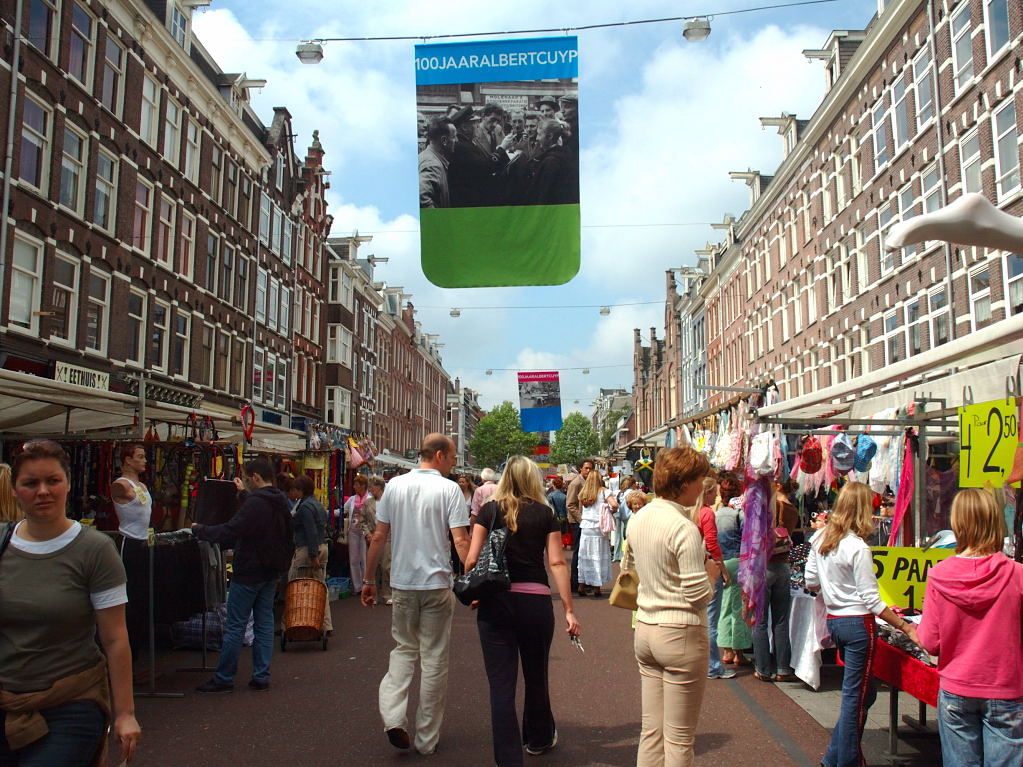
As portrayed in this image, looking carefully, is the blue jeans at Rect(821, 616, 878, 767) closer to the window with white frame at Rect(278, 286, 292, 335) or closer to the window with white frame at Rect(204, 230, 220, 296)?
the window with white frame at Rect(204, 230, 220, 296)

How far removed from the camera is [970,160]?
19203 millimetres

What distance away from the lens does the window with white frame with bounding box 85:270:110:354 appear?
2044cm

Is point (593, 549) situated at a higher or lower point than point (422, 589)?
lower

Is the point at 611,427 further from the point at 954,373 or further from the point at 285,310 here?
the point at 954,373

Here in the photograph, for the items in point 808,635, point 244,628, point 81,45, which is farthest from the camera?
point 81,45

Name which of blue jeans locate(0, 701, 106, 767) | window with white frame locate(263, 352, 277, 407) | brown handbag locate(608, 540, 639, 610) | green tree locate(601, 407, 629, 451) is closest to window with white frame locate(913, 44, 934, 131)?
brown handbag locate(608, 540, 639, 610)

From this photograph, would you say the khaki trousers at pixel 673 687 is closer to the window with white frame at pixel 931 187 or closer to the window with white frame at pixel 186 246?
the window with white frame at pixel 931 187

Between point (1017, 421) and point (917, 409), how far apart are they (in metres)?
2.23

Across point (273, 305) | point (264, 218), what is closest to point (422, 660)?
point (264, 218)

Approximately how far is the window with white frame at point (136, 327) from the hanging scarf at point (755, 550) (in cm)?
1893

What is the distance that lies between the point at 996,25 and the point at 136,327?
20.9 metres

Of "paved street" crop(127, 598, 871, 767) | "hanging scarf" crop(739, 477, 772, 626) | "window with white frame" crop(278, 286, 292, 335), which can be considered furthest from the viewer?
"window with white frame" crop(278, 286, 292, 335)

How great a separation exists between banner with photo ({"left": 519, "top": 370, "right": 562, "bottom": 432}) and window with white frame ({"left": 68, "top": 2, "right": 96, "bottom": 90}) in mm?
16430

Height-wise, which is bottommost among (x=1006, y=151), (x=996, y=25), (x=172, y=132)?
(x=1006, y=151)
